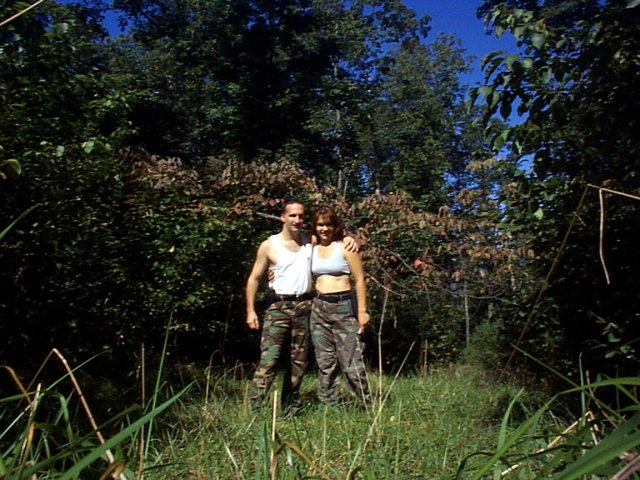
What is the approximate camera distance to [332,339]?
475 cm

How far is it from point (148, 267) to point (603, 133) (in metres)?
4.72

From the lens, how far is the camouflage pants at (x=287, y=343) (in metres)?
4.57

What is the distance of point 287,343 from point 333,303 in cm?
47

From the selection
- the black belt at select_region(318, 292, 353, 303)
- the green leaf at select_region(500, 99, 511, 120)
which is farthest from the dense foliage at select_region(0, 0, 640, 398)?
the black belt at select_region(318, 292, 353, 303)

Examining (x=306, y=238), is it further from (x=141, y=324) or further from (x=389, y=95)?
(x=389, y=95)

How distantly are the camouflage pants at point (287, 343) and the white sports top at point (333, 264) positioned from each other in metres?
0.30

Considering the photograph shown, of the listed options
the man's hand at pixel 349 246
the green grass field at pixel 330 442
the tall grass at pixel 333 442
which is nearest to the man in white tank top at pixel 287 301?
the man's hand at pixel 349 246

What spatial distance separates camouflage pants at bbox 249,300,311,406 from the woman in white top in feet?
0.35

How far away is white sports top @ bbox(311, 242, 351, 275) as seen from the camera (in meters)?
4.57

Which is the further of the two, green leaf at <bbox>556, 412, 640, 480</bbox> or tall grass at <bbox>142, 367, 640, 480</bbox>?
tall grass at <bbox>142, 367, 640, 480</bbox>

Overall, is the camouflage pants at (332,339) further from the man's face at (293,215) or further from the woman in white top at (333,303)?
the man's face at (293,215)

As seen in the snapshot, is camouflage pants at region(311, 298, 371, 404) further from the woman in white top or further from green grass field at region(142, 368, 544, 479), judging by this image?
green grass field at region(142, 368, 544, 479)

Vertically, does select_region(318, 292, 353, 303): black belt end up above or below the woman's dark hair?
below

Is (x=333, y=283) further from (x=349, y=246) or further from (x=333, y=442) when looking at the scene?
(x=333, y=442)
